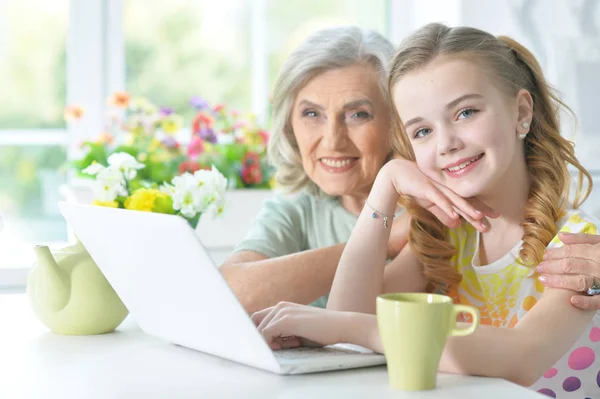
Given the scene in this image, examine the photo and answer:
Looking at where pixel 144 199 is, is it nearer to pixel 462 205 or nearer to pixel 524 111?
pixel 462 205

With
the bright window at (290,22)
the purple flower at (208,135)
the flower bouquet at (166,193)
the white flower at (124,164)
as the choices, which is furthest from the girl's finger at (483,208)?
the bright window at (290,22)

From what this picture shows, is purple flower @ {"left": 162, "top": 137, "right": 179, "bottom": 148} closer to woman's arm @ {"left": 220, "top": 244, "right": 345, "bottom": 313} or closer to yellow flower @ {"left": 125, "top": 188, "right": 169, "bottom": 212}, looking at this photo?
woman's arm @ {"left": 220, "top": 244, "right": 345, "bottom": 313}

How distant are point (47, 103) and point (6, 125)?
0.19 meters

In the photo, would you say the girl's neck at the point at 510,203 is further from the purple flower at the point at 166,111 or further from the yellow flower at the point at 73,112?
the yellow flower at the point at 73,112

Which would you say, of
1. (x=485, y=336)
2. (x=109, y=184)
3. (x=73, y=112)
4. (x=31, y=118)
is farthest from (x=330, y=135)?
(x=31, y=118)

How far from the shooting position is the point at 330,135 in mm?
1762

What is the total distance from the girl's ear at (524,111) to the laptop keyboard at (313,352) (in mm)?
589

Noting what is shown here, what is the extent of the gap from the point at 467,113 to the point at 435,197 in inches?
6.0

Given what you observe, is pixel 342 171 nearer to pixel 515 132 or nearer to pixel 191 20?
pixel 515 132

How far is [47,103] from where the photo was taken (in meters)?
3.52

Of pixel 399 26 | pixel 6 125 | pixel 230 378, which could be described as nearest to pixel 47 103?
pixel 6 125

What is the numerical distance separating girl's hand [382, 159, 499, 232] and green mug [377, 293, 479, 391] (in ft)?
1.58

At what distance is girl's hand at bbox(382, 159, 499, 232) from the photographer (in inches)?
55.7

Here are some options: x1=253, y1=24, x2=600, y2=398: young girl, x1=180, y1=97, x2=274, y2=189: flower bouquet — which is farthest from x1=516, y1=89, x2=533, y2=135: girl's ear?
x1=180, y1=97, x2=274, y2=189: flower bouquet
